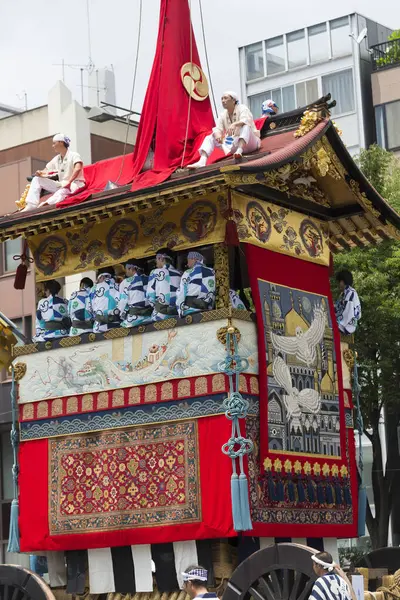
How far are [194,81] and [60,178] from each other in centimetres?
203

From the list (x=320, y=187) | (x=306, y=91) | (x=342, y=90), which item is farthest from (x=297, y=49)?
(x=320, y=187)

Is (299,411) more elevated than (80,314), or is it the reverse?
(80,314)

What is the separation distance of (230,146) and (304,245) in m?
1.59

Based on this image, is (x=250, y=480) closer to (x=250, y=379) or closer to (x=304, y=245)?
(x=250, y=379)

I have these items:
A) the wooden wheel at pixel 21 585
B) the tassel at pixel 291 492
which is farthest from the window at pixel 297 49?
the wooden wheel at pixel 21 585

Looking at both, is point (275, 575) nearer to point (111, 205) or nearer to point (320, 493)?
point (320, 493)

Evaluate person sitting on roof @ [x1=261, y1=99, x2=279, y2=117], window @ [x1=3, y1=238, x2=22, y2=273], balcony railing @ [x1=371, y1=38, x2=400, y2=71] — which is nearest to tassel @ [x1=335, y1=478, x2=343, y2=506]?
person sitting on roof @ [x1=261, y1=99, x2=279, y2=117]

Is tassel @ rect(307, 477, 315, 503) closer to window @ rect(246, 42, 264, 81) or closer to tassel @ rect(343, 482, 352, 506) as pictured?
tassel @ rect(343, 482, 352, 506)

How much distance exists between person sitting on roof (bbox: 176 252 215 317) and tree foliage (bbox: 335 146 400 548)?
12.2m

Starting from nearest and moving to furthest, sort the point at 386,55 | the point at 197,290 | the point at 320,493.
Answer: the point at 197,290, the point at 320,493, the point at 386,55

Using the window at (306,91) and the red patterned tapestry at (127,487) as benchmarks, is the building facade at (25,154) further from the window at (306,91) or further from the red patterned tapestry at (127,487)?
the red patterned tapestry at (127,487)

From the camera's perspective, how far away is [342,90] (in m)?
40.5

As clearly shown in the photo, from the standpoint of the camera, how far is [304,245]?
14883 millimetres

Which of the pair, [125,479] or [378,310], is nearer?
[125,479]
